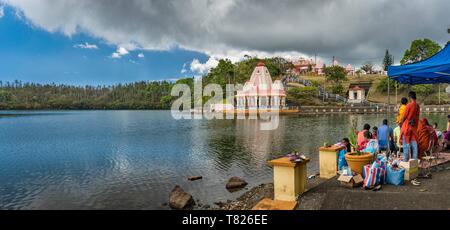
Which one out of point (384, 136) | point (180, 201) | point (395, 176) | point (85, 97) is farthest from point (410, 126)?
point (85, 97)

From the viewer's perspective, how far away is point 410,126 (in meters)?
7.29

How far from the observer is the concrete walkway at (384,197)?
5.22 meters

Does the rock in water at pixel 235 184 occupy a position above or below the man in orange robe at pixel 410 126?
below

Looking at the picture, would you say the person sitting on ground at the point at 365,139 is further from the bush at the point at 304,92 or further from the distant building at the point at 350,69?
the distant building at the point at 350,69

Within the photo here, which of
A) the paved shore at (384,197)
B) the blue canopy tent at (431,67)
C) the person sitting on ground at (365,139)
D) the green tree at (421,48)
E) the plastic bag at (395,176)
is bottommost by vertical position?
the paved shore at (384,197)

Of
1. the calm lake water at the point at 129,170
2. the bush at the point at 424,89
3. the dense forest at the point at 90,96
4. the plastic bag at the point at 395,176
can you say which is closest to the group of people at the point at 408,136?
the plastic bag at the point at 395,176

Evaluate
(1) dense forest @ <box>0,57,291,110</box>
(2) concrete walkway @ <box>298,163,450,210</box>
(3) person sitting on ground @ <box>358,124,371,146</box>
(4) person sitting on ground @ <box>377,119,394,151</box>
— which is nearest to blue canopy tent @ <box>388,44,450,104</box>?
(4) person sitting on ground @ <box>377,119,394,151</box>

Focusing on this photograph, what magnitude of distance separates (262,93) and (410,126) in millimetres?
51225

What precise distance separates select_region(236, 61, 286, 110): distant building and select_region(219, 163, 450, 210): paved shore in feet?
169

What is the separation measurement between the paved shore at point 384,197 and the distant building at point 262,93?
5154cm

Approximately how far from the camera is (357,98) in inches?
2608

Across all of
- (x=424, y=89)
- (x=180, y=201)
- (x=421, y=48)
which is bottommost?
(x=180, y=201)

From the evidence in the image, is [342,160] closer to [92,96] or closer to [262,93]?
[262,93]
